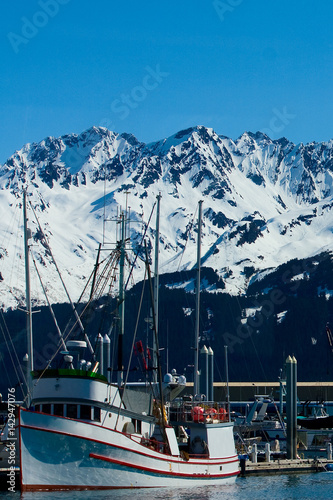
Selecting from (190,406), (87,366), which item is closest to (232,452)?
(190,406)

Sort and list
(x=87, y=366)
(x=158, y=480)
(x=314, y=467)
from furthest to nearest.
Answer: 1. (x=314, y=467)
2. (x=87, y=366)
3. (x=158, y=480)

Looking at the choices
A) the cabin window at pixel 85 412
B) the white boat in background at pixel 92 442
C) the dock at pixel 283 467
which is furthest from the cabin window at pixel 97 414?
the dock at pixel 283 467

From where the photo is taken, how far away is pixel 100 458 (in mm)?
54000

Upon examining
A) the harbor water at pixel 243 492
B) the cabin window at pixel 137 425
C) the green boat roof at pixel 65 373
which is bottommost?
the harbor water at pixel 243 492

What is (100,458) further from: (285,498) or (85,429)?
(285,498)

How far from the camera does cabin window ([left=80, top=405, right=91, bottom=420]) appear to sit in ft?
179

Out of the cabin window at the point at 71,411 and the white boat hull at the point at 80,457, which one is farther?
the cabin window at the point at 71,411

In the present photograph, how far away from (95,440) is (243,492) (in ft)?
43.0

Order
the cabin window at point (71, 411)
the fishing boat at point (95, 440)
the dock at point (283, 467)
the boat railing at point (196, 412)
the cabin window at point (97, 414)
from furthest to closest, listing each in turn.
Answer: the dock at point (283, 467), the boat railing at point (196, 412), the cabin window at point (97, 414), the cabin window at point (71, 411), the fishing boat at point (95, 440)

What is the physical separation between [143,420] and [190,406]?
216 inches

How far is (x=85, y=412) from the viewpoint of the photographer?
5478cm

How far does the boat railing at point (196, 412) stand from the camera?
206 ft

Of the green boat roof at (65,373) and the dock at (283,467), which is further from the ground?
the green boat roof at (65,373)

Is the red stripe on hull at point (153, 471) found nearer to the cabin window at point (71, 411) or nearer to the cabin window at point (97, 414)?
the cabin window at point (97, 414)
